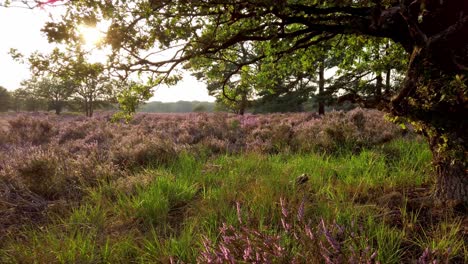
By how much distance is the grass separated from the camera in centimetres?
252

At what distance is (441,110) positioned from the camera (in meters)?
2.67

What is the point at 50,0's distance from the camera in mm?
2379

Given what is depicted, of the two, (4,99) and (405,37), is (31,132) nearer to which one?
(405,37)

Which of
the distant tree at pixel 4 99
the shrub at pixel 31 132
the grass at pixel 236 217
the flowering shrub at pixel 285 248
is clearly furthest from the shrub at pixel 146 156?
the distant tree at pixel 4 99

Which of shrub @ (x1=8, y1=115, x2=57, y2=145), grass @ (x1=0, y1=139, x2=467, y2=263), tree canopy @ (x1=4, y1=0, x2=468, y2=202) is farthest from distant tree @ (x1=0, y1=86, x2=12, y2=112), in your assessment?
tree canopy @ (x1=4, y1=0, x2=468, y2=202)

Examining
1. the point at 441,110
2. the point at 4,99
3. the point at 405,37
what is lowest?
the point at 441,110

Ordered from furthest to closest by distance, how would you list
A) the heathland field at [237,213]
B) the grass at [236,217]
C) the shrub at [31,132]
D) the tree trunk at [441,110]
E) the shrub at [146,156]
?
the shrub at [31,132] → the shrub at [146,156] → the grass at [236,217] → the tree trunk at [441,110] → the heathland field at [237,213]

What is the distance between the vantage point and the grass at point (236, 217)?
2.52 meters

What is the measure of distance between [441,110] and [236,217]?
2307 mm

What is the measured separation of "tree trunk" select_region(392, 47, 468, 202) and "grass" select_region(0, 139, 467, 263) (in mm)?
530

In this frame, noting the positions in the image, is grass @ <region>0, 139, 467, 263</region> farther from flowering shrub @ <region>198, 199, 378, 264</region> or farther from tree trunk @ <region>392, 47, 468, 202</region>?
tree trunk @ <region>392, 47, 468, 202</region>

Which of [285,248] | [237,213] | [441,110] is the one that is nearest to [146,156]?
[237,213]

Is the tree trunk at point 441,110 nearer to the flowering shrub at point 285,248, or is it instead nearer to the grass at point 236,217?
the grass at point 236,217

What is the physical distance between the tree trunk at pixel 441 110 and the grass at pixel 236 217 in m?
0.53
